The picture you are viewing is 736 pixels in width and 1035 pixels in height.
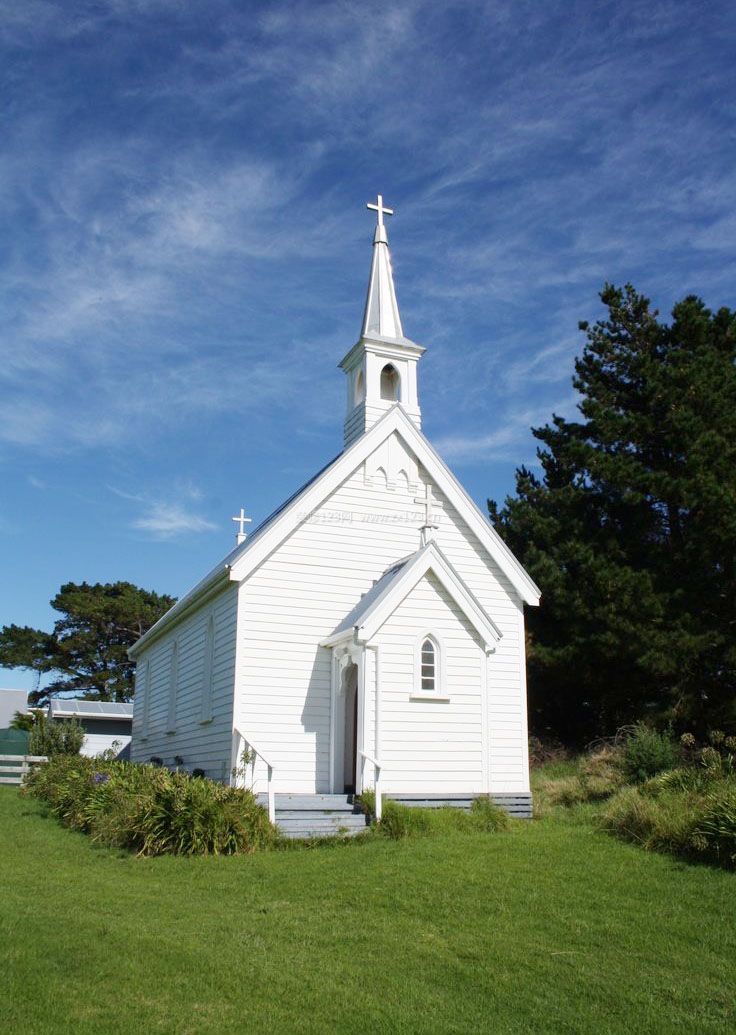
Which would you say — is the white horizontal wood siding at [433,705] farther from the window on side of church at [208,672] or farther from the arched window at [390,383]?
the arched window at [390,383]

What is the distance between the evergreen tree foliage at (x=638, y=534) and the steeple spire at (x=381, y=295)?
6496 mm

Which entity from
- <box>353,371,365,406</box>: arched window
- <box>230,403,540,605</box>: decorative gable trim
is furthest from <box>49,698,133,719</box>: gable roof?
<box>230,403,540,605</box>: decorative gable trim

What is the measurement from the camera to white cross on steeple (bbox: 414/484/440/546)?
58.9ft

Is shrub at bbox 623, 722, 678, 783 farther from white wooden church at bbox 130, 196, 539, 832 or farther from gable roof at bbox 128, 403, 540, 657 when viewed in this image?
gable roof at bbox 128, 403, 540, 657

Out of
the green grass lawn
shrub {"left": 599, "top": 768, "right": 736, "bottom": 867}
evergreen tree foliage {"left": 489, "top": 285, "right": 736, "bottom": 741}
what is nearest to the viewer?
the green grass lawn

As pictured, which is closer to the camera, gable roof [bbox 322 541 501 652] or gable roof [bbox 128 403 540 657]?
gable roof [bbox 322 541 501 652]

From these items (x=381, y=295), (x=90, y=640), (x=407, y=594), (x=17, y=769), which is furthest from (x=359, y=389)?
(x=90, y=640)

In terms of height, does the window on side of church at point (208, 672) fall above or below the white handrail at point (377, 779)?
above

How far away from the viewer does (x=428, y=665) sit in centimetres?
1717

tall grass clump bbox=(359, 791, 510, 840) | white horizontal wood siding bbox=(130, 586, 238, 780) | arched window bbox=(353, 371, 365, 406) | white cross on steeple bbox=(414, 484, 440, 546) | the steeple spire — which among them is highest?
the steeple spire

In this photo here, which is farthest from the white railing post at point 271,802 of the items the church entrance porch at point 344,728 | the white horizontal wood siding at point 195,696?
the church entrance porch at point 344,728

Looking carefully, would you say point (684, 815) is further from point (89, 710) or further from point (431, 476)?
point (89, 710)

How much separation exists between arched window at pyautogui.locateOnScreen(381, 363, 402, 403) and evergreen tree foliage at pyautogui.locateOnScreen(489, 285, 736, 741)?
6275 millimetres

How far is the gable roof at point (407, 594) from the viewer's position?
54.3 feet
